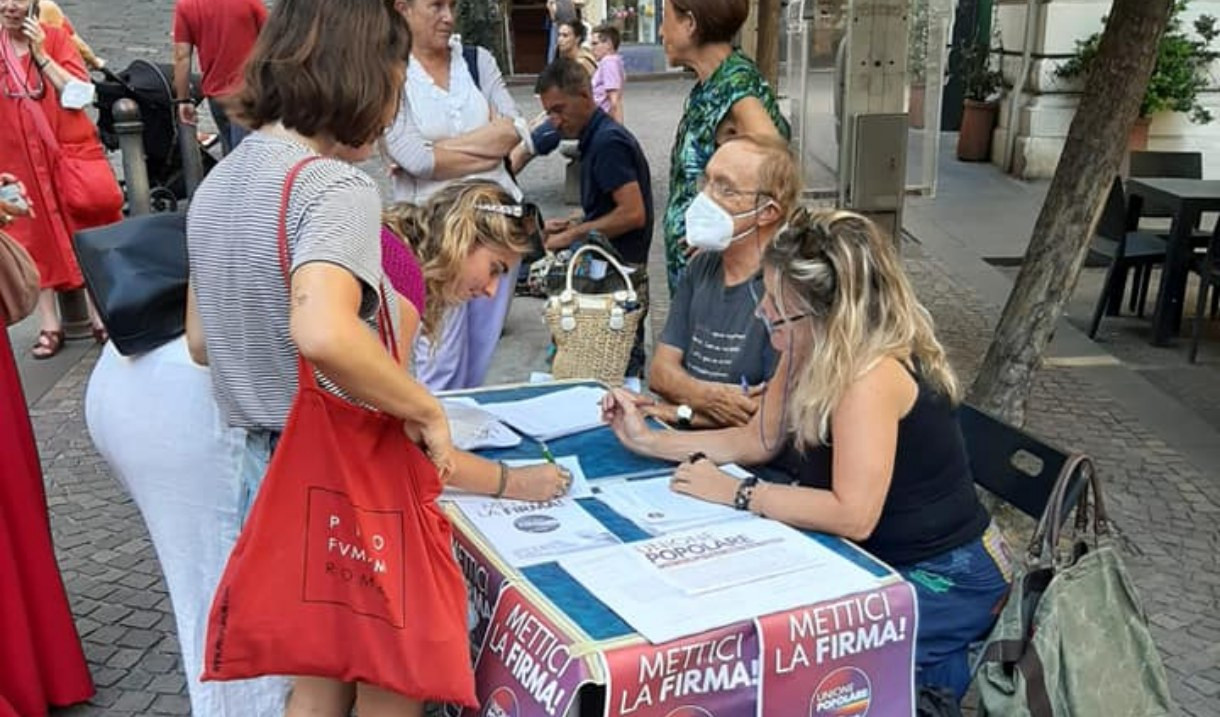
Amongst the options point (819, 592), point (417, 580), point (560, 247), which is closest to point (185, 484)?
point (417, 580)

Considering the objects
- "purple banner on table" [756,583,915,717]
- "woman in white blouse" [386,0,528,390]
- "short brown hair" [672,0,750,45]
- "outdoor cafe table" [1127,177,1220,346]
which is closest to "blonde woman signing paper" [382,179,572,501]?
"purple banner on table" [756,583,915,717]

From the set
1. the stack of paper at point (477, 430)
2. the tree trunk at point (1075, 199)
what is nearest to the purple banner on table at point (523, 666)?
the stack of paper at point (477, 430)

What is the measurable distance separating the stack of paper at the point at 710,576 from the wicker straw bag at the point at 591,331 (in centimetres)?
129

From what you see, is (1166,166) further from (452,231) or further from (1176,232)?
(452,231)

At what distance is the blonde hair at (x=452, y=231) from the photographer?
8.04ft

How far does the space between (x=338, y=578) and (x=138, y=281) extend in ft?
2.99

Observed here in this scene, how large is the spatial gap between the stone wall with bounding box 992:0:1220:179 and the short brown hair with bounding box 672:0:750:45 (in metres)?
7.91

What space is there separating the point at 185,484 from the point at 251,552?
2.16ft

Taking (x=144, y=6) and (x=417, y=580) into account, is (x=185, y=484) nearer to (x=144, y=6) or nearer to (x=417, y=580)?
(x=417, y=580)

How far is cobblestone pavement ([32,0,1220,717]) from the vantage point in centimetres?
318

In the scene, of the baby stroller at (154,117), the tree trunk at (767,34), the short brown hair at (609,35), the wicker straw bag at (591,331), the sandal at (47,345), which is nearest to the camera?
the wicker straw bag at (591,331)

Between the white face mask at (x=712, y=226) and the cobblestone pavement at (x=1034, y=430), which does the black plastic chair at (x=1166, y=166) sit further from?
the white face mask at (x=712, y=226)

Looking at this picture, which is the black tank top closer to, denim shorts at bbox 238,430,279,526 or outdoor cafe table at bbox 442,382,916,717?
outdoor cafe table at bbox 442,382,916,717

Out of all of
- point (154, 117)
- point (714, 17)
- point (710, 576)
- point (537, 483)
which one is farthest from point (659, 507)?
point (154, 117)
